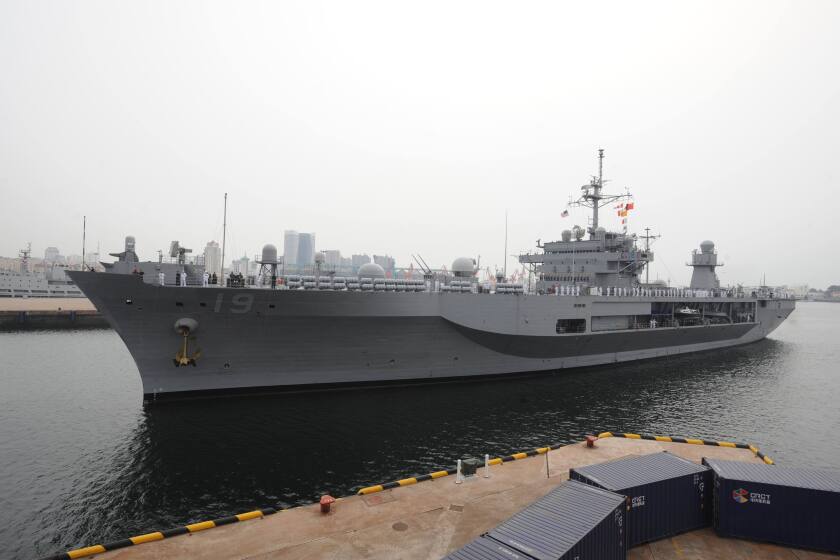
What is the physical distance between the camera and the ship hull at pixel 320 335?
15445 millimetres

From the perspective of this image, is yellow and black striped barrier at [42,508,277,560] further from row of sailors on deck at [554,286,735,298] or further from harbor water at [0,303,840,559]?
row of sailors on deck at [554,286,735,298]

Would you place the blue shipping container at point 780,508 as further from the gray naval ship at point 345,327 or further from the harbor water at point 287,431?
the gray naval ship at point 345,327

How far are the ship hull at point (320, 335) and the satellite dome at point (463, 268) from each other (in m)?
2.26

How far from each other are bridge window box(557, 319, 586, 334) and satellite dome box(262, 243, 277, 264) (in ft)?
48.2

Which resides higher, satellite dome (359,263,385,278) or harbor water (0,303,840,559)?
satellite dome (359,263,385,278)

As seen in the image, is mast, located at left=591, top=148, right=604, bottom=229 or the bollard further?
mast, located at left=591, top=148, right=604, bottom=229

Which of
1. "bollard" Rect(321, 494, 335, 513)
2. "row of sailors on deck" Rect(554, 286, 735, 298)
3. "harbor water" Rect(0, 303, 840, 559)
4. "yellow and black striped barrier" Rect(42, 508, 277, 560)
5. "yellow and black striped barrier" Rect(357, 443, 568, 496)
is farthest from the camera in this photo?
"row of sailors on deck" Rect(554, 286, 735, 298)

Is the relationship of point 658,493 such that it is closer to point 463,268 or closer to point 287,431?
point 287,431

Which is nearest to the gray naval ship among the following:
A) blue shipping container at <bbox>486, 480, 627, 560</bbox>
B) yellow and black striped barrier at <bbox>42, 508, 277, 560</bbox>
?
yellow and black striped barrier at <bbox>42, 508, 277, 560</bbox>

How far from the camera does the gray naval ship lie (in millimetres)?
15477

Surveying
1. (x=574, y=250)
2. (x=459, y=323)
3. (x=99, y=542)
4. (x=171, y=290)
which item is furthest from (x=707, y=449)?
(x=574, y=250)

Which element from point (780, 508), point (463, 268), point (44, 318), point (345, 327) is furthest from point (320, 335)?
point (44, 318)

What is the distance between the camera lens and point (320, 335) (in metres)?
17.3

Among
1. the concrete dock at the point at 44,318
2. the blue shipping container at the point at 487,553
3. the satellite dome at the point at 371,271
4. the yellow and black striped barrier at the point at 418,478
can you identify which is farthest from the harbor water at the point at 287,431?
the concrete dock at the point at 44,318
